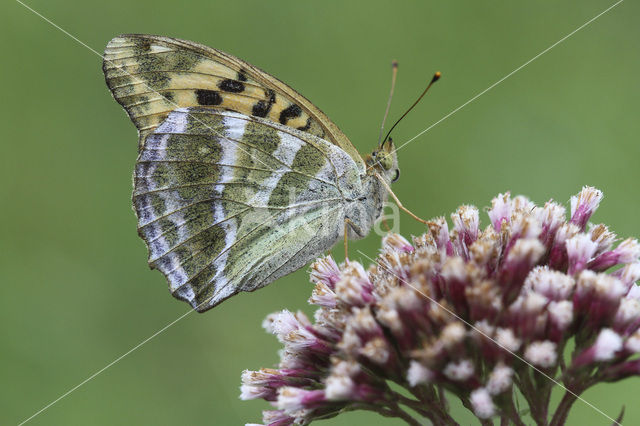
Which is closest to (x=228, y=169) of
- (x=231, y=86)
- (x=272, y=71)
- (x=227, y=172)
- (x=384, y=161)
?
(x=227, y=172)

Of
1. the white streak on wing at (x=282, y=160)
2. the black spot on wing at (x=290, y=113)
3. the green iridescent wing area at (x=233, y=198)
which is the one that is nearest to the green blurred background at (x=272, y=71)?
the green iridescent wing area at (x=233, y=198)

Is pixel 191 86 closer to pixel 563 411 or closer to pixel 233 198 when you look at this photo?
pixel 233 198

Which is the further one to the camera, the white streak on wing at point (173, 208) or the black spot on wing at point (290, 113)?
the black spot on wing at point (290, 113)

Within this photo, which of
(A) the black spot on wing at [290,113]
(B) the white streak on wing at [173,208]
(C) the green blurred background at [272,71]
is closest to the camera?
(B) the white streak on wing at [173,208]

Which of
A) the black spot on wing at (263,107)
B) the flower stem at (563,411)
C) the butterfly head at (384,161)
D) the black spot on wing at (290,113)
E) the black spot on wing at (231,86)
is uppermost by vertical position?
the black spot on wing at (231,86)

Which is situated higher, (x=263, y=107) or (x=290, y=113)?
(x=263, y=107)

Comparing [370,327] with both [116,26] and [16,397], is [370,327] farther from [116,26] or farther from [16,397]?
[116,26]

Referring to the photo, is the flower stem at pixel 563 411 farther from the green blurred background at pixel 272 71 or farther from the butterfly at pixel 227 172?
the green blurred background at pixel 272 71
